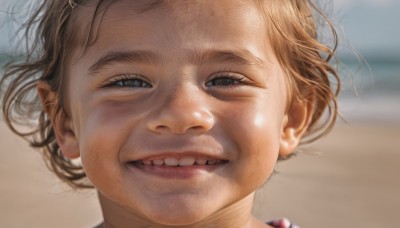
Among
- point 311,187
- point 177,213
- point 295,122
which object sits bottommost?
point 311,187

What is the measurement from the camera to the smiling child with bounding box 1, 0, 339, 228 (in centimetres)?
259

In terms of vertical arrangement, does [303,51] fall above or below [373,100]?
above

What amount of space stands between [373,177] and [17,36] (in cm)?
448

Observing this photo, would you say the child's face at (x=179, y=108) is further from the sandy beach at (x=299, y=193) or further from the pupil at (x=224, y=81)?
the sandy beach at (x=299, y=193)

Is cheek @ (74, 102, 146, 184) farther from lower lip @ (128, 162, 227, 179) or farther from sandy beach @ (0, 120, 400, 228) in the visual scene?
sandy beach @ (0, 120, 400, 228)

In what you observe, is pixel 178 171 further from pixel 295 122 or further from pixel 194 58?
pixel 295 122

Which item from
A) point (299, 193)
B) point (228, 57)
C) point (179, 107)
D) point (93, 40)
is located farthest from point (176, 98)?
point (299, 193)

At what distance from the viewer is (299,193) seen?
20.9ft

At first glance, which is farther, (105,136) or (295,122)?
(295,122)

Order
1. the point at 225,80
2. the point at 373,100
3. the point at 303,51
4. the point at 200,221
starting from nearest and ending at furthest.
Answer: the point at 225,80, the point at 200,221, the point at 303,51, the point at 373,100

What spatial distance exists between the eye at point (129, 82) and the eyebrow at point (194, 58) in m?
0.05

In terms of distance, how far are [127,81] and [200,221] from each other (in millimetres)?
586

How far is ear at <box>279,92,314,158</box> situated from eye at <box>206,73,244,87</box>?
43 centimetres

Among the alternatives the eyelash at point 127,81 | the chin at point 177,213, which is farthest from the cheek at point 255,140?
the eyelash at point 127,81
